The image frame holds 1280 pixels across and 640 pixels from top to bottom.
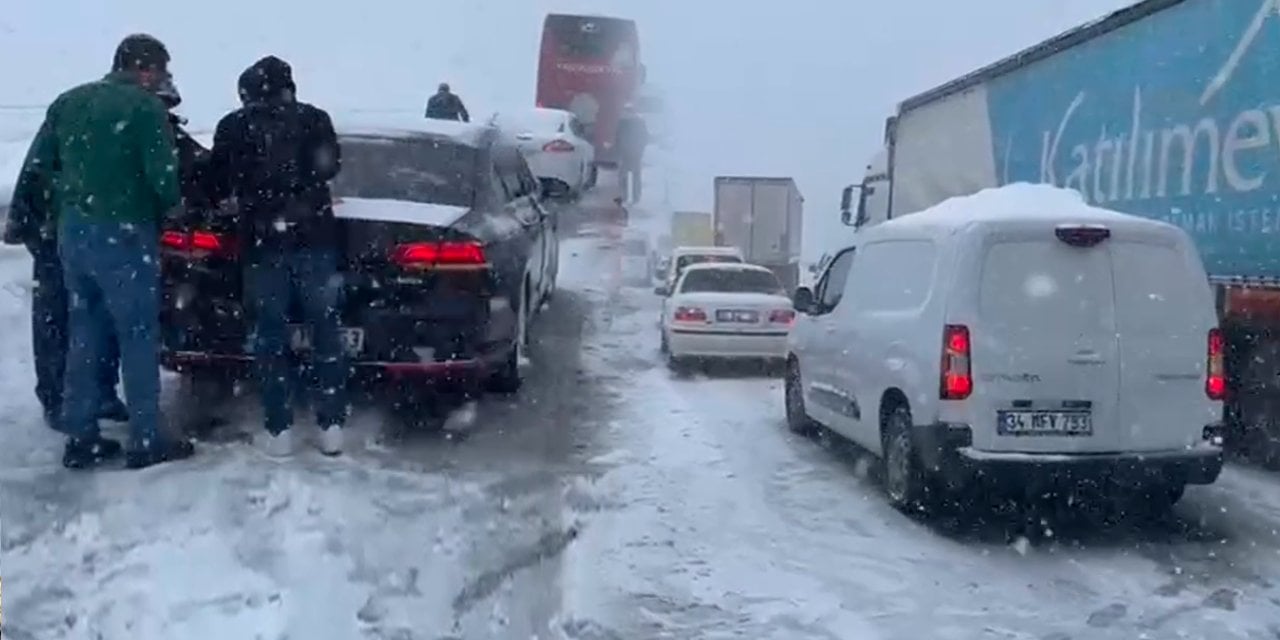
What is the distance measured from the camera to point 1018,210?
26.4ft

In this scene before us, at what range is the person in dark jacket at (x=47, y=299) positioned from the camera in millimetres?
7398

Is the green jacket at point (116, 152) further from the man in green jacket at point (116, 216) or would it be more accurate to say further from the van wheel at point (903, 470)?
the van wheel at point (903, 470)

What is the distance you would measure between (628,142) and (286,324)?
27.4 metres

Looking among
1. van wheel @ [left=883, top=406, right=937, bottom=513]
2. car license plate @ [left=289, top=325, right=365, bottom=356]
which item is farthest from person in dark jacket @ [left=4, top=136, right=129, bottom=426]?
van wheel @ [left=883, top=406, right=937, bottom=513]

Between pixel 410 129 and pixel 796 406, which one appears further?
pixel 796 406

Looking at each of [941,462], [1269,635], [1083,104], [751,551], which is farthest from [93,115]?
[1083,104]

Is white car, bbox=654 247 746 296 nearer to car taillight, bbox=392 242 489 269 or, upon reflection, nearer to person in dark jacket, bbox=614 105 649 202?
person in dark jacket, bbox=614 105 649 202

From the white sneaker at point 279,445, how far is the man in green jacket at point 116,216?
679 mm

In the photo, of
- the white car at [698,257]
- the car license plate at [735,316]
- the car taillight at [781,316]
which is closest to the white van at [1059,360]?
the car license plate at [735,316]

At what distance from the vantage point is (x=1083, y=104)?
12375 millimetres

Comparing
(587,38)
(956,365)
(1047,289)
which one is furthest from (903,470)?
(587,38)

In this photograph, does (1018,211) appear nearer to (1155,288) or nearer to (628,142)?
(1155,288)

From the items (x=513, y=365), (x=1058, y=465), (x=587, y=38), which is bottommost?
(x=1058, y=465)

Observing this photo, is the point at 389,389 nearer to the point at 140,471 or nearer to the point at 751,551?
the point at 140,471
